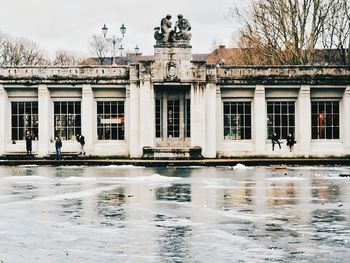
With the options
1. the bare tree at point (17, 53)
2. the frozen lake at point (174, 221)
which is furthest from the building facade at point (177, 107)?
the bare tree at point (17, 53)

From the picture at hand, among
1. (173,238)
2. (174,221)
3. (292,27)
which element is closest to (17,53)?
(292,27)

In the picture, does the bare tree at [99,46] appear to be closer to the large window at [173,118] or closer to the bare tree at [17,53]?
the bare tree at [17,53]

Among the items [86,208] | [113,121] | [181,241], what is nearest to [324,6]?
[113,121]

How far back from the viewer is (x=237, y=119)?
4403cm

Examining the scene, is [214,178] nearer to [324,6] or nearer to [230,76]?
[230,76]

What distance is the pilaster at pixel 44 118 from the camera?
143ft

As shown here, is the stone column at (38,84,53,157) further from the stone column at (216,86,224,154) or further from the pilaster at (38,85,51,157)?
the stone column at (216,86,224,154)

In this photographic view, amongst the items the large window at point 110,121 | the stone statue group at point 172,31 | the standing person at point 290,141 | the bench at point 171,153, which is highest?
the stone statue group at point 172,31

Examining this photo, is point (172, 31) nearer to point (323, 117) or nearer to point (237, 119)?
point (237, 119)

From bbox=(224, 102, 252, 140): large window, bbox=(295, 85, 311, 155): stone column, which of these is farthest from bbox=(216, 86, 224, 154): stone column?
bbox=(295, 85, 311, 155): stone column

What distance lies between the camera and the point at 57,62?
116 metres

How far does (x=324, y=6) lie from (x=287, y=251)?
1733 inches

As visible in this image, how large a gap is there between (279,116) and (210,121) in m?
Result: 4.18

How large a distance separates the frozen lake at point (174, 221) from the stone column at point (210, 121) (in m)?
16.4
